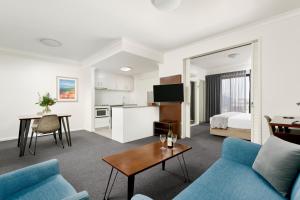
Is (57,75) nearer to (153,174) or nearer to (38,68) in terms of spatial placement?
(38,68)

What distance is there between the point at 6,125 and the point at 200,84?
7.30 m

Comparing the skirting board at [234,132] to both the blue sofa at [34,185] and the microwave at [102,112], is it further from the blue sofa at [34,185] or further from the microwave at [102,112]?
the blue sofa at [34,185]

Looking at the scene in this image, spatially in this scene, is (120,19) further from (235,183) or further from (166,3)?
(235,183)

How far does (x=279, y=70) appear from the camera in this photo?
261 cm

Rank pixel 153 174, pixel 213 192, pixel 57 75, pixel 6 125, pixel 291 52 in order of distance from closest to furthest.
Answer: pixel 213 192, pixel 153 174, pixel 291 52, pixel 6 125, pixel 57 75

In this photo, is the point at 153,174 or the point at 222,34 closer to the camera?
the point at 153,174

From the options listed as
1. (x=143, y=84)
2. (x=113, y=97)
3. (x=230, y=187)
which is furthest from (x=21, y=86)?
(x=230, y=187)

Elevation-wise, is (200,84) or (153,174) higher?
(200,84)

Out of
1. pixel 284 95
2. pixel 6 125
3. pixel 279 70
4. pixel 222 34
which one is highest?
pixel 222 34

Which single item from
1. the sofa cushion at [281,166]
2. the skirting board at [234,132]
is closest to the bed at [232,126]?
the skirting board at [234,132]

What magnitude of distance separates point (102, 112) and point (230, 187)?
5189 millimetres

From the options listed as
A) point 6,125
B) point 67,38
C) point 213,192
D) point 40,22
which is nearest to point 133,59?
point 67,38

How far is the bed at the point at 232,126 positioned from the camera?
3.91 metres

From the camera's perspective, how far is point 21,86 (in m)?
4.24
